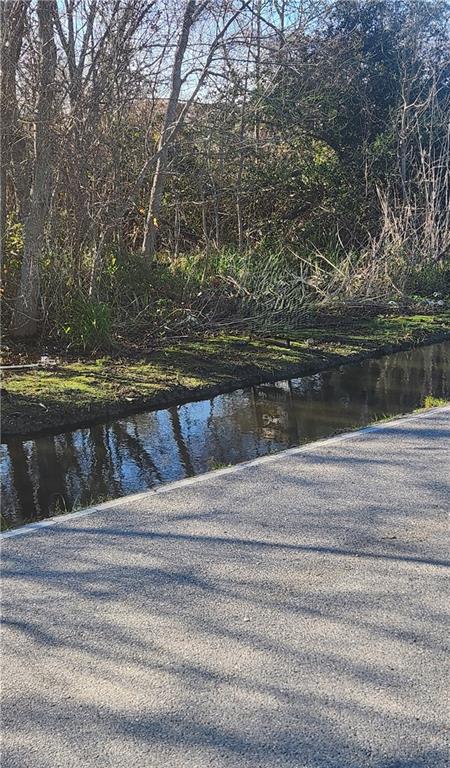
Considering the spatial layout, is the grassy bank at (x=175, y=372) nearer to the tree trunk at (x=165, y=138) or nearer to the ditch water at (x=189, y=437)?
the ditch water at (x=189, y=437)

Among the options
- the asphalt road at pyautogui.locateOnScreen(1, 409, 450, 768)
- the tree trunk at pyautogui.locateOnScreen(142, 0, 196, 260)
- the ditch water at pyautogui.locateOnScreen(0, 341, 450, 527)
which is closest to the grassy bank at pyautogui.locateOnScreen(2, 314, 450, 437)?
the ditch water at pyautogui.locateOnScreen(0, 341, 450, 527)

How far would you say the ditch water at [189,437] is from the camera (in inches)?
224

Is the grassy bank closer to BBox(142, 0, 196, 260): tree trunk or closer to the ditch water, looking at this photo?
the ditch water

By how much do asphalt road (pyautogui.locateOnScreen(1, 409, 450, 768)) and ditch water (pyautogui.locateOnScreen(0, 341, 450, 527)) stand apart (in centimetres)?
100

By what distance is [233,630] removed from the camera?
3191 mm

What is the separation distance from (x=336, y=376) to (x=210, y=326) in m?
2.13

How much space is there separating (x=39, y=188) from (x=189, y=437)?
11.7 feet

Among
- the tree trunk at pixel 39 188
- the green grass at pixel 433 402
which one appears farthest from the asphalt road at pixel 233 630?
the tree trunk at pixel 39 188

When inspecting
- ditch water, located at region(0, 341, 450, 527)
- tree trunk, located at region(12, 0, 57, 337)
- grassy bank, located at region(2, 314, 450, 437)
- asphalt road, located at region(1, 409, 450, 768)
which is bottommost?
asphalt road, located at region(1, 409, 450, 768)

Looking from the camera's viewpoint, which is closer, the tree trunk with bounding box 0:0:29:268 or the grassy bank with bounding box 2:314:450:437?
the grassy bank with bounding box 2:314:450:437

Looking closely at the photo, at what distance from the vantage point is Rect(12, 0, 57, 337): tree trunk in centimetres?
802

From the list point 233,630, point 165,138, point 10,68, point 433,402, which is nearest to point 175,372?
Answer: point 433,402

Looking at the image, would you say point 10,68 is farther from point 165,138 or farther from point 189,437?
point 189,437

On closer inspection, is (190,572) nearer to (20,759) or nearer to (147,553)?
(147,553)
